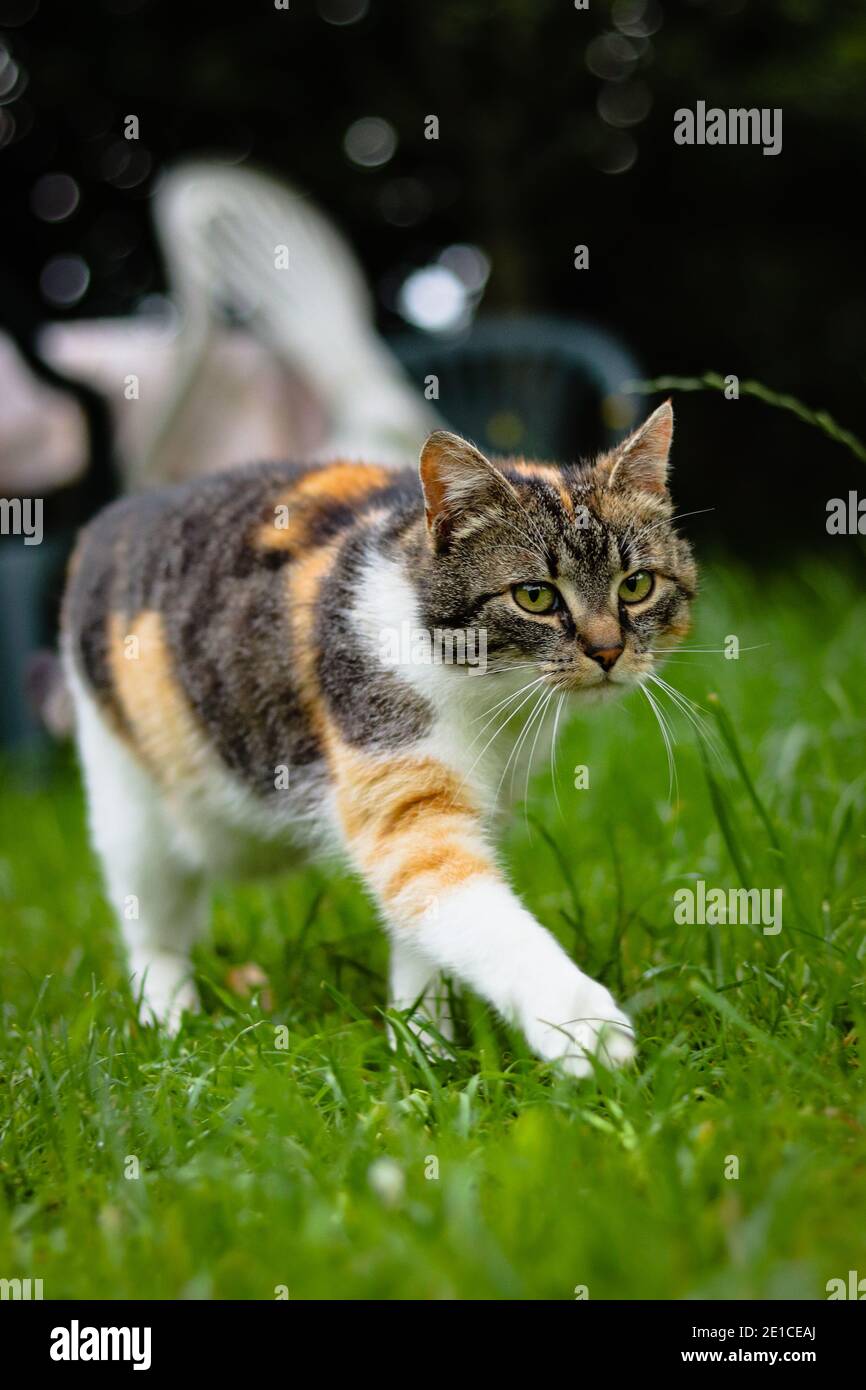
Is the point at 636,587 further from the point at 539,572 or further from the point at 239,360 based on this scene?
the point at 239,360

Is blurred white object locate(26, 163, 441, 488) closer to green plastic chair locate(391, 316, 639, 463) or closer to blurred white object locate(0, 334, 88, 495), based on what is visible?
blurred white object locate(0, 334, 88, 495)

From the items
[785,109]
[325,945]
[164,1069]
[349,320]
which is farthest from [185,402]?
[785,109]

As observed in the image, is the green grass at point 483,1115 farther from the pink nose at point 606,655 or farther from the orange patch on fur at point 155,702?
the orange patch on fur at point 155,702

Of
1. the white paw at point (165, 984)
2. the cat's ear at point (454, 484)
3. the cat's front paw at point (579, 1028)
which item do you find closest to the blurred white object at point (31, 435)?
the white paw at point (165, 984)

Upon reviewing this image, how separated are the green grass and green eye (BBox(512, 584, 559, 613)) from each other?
1.66 feet

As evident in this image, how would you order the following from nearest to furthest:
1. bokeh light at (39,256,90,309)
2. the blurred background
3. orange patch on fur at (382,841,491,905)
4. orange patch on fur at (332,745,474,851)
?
orange patch on fur at (382,841,491,905) < orange patch on fur at (332,745,474,851) < the blurred background < bokeh light at (39,256,90,309)

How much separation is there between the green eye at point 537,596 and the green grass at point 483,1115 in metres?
0.51

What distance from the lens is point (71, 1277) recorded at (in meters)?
1.71

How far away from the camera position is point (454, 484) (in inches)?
92.6

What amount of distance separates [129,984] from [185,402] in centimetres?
333

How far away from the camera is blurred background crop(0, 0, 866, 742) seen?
780cm

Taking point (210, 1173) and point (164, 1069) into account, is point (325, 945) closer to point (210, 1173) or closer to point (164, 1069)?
point (164, 1069)

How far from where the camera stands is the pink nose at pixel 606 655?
231 centimetres

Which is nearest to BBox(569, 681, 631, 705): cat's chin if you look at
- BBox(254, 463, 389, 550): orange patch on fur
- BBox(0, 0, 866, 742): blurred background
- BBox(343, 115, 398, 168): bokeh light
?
BBox(254, 463, 389, 550): orange patch on fur
